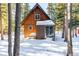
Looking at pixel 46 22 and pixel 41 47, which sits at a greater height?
pixel 46 22

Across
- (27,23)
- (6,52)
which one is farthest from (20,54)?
(27,23)

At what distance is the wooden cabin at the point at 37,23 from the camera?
222 cm

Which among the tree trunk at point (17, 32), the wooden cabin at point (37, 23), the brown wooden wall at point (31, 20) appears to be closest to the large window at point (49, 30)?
the wooden cabin at point (37, 23)

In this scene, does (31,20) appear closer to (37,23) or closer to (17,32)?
(37,23)

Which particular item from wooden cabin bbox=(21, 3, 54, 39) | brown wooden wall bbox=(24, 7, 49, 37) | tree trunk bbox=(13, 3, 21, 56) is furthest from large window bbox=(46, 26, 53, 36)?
tree trunk bbox=(13, 3, 21, 56)

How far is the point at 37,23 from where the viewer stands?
2230mm

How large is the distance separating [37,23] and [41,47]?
258mm

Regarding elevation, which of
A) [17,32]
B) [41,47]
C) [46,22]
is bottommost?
[41,47]

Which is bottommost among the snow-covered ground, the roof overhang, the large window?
the snow-covered ground

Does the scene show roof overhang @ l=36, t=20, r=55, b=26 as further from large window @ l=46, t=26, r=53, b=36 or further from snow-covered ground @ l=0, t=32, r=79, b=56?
snow-covered ground @ l=0, t=32, r=79, b=56

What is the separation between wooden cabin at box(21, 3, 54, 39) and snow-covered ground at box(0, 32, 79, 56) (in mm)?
66

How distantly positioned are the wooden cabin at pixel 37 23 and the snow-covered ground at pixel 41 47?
0.22ft

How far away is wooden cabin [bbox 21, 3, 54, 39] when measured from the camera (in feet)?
7.28

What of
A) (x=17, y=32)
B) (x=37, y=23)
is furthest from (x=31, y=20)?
(x=17, y=32)
